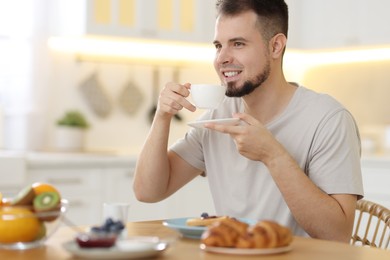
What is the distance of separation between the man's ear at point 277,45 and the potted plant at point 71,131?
8.14 feet

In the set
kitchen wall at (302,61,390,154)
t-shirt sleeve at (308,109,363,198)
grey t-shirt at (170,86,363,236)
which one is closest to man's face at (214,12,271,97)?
grey t-shirt at (170,86,363,236)

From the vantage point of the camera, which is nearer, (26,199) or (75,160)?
(26,199)

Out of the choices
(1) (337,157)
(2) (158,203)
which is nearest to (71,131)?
(2) (158,203)

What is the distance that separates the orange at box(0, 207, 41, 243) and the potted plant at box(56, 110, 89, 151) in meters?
3.09

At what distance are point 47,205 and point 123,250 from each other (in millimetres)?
239

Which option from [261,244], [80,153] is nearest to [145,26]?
[80,153]

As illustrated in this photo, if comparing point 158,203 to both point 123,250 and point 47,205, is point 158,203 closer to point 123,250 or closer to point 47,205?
point 47,205

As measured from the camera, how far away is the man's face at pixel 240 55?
231 centimetres

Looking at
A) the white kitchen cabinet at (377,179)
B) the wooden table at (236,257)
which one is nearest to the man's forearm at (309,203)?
the wooden table at (236,257)

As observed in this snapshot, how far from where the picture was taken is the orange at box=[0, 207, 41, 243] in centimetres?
159

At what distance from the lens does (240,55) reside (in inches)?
91.8

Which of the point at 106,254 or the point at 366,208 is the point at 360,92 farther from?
the point at 106,254

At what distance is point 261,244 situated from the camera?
1552 mm

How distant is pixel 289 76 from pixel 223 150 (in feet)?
11.3
